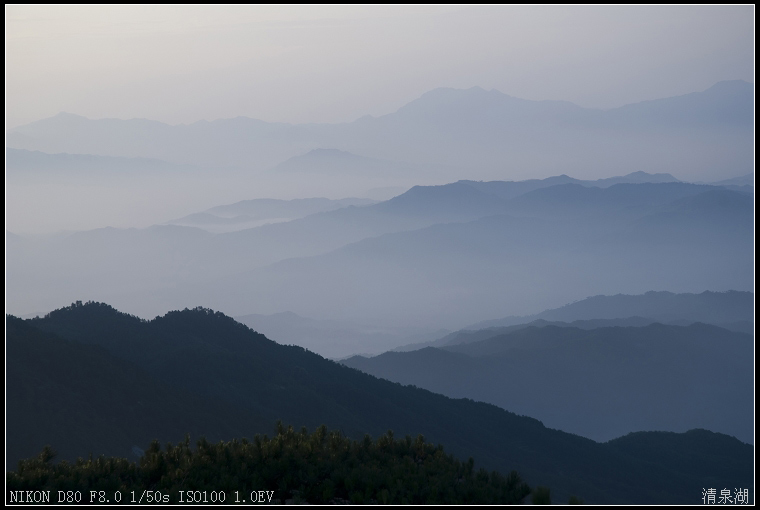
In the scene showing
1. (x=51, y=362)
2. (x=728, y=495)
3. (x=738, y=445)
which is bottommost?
(x=738, y=445)

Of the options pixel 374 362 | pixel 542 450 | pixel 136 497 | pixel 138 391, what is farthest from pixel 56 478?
pixel 374 362

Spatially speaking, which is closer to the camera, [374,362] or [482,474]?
[482,474]

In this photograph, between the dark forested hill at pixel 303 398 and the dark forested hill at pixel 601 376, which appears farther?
the dark forested hill at pixel 601 376

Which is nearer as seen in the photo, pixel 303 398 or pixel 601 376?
pixel 303 398

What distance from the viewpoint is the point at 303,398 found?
59188 millimetres

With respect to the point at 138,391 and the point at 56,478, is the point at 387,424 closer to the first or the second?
the point at 138,391

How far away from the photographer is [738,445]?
76.2 metres

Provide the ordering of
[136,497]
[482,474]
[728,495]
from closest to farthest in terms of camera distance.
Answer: [136,497], [482,474], [728,495]

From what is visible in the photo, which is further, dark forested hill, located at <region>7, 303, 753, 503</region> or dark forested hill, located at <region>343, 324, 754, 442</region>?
dark forested hill, located at <region>343, 324, 754, 442</region>

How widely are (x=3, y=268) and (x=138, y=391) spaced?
1277 inches

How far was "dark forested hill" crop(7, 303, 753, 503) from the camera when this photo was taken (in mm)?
45625

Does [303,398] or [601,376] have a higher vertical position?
[601,376]

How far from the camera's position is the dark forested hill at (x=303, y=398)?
45.6 metres

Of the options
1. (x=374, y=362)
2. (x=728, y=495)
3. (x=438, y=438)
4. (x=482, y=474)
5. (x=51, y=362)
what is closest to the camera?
(x=482, y=474)
